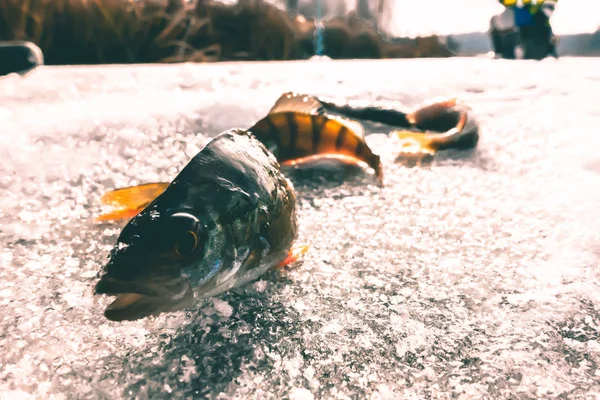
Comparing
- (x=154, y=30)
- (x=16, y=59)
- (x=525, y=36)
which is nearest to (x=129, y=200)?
(x=16, y=59)

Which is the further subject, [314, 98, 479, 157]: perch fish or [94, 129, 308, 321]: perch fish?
[314, 98, 479, 157]: perch fish

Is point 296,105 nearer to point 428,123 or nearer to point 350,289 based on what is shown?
point 428,123

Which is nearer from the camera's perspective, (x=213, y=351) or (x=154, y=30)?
(x=213, y=351)

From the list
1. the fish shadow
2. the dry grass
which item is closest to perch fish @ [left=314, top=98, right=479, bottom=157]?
the fish shadow

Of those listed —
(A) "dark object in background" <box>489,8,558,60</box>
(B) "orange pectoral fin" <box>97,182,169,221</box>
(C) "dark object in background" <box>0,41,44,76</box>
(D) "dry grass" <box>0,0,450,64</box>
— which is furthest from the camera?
(A) "dark object in background" <box>489,8,558,60</box>

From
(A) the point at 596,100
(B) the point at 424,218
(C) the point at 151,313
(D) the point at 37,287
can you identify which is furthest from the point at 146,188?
(A) the point at 596,100

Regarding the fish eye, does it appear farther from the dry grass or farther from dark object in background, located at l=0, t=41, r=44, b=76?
the dry grass
